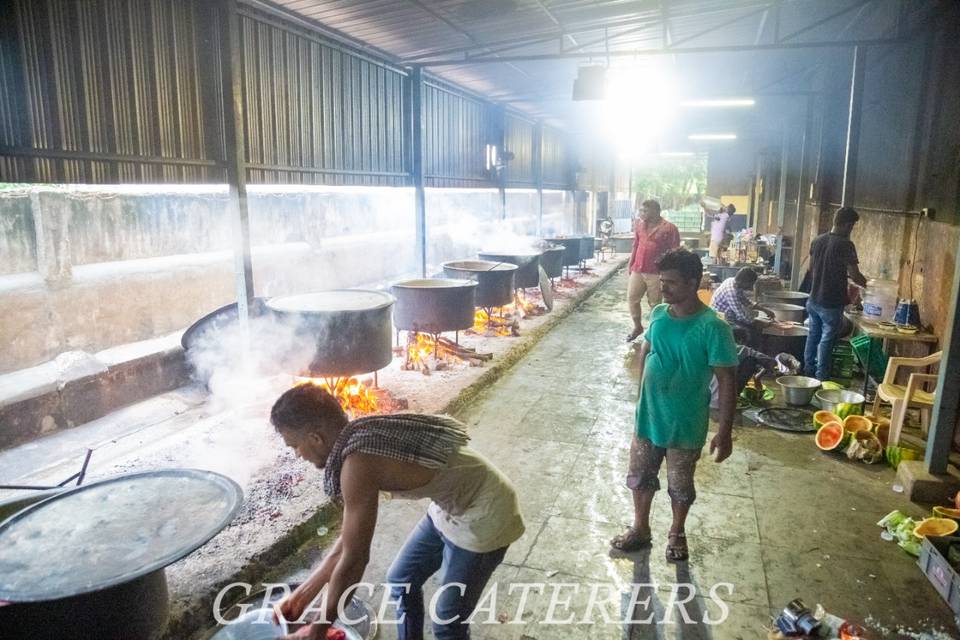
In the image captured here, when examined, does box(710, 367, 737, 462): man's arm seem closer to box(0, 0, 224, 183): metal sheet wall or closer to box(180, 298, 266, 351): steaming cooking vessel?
box(0, 0, 224, 183): metal sheet wall

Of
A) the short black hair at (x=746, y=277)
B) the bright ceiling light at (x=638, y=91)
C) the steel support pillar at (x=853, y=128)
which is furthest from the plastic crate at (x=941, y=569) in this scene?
the bright ceiling light at (x=638, y=91)

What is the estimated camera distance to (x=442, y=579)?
2.74m

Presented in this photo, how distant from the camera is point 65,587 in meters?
2.38

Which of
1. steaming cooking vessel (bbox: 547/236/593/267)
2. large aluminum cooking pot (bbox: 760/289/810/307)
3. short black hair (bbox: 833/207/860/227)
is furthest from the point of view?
steaming cooking vessel (bbox: 547/236/593/267)

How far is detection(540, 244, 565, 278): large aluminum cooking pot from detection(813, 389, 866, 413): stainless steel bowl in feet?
22.9

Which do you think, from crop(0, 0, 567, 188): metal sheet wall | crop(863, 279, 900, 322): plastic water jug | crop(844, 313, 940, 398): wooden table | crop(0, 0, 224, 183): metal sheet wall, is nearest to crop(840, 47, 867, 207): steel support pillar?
crop(863, 279, 900, 322): plastic water jug

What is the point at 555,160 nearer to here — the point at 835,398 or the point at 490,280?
the point at 490,280

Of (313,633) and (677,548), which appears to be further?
(677,548)

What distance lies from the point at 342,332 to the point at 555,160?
1725 cm

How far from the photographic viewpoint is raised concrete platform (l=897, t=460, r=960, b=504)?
4836 millimetres

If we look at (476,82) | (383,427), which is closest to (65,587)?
(383,427)

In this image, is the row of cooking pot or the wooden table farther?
the wooden table

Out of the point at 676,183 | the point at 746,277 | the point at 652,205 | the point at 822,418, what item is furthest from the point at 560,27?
the point at 676,183

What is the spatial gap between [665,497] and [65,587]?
4.16 metres
